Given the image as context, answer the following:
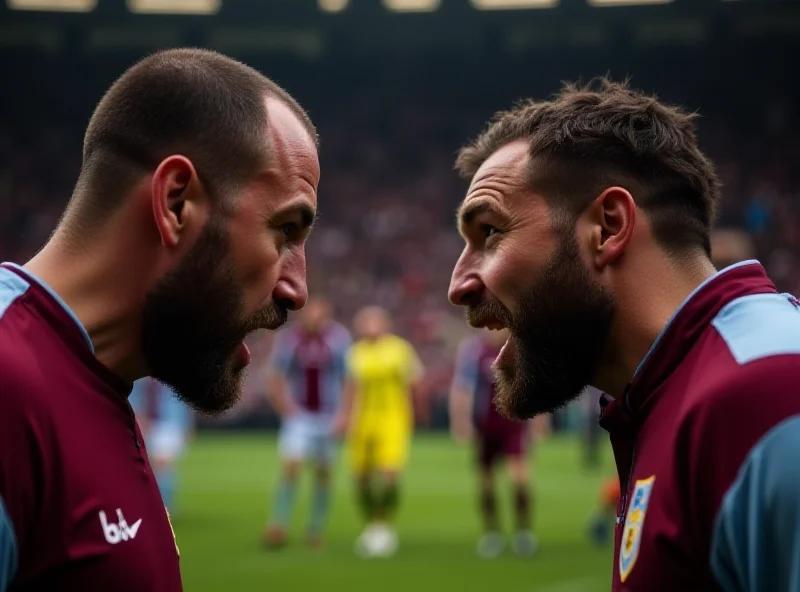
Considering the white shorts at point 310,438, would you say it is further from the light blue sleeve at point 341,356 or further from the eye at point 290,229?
the eye at point 290,229

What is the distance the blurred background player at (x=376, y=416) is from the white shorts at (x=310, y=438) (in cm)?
19

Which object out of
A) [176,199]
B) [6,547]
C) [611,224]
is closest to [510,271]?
[611,224]

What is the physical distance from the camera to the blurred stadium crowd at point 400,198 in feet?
94.9

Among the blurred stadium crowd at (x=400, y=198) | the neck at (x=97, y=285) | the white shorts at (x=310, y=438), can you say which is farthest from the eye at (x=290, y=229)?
the blurred stadium crowd at (x=400, y=198)

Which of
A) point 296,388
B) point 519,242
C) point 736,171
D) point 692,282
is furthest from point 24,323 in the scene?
point 736,171

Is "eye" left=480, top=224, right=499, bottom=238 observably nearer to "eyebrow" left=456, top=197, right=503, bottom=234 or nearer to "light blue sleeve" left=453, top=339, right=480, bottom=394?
"eyebrow" left=456, top=197, right=503, bottom=234

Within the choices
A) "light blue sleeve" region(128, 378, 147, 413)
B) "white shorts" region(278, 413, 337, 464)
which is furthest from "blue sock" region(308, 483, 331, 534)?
"light blue sleeve" region(128, 378, 147, 413)

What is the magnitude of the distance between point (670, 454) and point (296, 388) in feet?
32.6

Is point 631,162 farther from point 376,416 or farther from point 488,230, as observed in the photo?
point 376,416

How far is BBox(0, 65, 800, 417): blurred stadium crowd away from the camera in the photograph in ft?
94.9

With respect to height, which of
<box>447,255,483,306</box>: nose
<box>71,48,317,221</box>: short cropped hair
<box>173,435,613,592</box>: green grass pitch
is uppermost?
<box>71,48,317,221</box>: short cropped hair

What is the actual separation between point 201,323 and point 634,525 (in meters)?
0.94

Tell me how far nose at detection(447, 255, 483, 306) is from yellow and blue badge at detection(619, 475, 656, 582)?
2.09 ft

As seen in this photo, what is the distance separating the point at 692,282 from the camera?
83.0 inches
